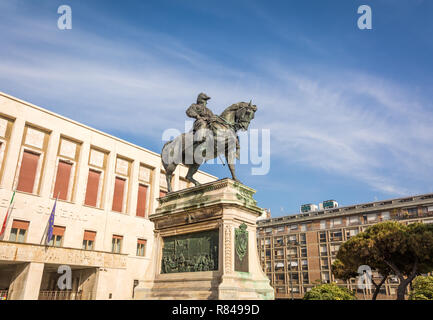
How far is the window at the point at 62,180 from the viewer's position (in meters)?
31.9

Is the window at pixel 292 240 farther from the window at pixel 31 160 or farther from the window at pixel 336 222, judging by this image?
the window at pixel 31 160

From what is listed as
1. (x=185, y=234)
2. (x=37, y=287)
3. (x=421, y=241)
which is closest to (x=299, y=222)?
(x=421, y=241)

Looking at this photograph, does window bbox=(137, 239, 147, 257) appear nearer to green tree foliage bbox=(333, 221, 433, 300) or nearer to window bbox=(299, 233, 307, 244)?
green tree foliage bbox=(333, 221, 433, 300)

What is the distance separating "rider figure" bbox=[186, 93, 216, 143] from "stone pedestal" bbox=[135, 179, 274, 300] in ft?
5.54

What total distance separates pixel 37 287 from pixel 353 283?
5822 centimetres

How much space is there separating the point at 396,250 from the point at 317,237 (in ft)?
147

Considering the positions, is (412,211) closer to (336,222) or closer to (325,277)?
(336,222)

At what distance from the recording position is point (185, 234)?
413 inches

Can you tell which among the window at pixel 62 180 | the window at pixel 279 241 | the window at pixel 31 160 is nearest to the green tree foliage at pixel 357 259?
the window at pixel 62 180

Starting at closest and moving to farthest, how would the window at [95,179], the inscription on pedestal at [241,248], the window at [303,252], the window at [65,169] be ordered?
the inscription on pedestal at [241,248] → the window at [65,169] → the window at [95,179] → the window at [303,252]

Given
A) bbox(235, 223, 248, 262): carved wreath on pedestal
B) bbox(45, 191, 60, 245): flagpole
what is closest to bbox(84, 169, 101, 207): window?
bbox(45, 191, 60, 245): flagpole

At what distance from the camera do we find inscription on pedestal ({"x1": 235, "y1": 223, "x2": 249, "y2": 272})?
30.5 ft

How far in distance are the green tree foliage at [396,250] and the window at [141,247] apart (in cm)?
2032
